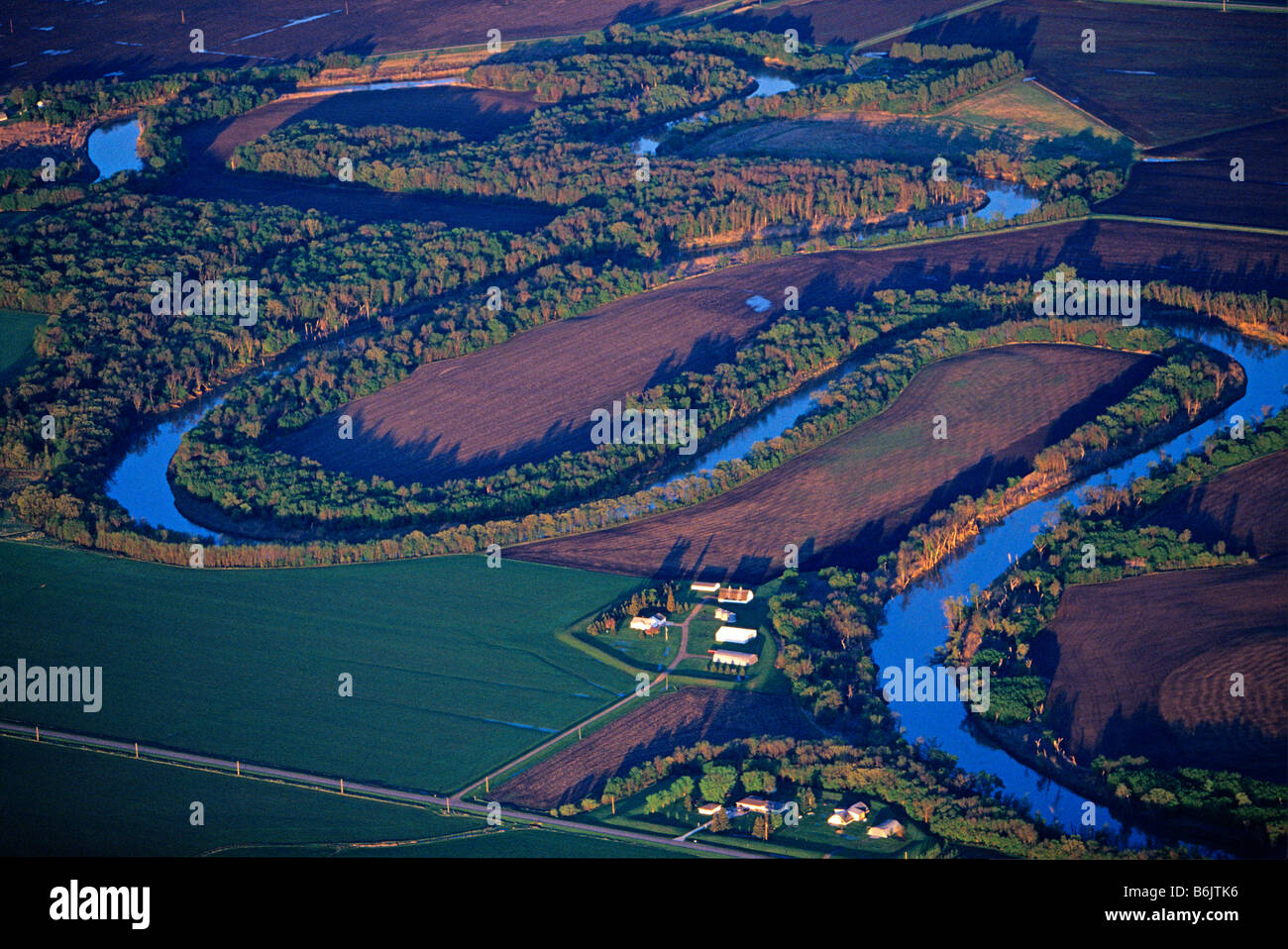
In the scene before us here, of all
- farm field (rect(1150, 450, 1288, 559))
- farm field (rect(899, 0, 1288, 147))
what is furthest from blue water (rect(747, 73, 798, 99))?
farm field (rect(1150, 450, 1288, 559))

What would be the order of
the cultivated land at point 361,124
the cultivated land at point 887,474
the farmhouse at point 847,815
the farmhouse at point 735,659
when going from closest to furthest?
the farmhouse at point 847,815 < the farmhouse at point 735,659 < the cultivated land at point 887,474 < the cultivated land at point 361,124

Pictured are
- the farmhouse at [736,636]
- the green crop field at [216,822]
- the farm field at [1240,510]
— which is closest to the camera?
the green crop field at [216,822]

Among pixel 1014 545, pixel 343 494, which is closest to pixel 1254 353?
pixel 1014 545

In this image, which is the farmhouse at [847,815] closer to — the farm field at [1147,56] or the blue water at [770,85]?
the farm field at [1147,56]

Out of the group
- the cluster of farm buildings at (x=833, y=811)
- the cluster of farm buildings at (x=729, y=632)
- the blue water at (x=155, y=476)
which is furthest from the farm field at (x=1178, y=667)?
the blue water at (x=155, y=476)

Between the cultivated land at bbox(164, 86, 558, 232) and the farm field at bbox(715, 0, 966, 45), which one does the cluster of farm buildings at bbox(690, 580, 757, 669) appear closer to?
the cultivated land at bbox(164, 86, 558, 232)

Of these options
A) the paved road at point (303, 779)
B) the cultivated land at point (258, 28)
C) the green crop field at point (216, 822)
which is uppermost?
the cultivated land at point (258, 28)

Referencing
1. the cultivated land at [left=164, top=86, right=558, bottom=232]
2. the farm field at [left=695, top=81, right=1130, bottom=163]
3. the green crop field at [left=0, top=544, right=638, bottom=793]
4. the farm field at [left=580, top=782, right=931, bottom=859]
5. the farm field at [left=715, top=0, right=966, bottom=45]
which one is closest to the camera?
the farm field at [left=580, top=782, right=931, bottom=859]
